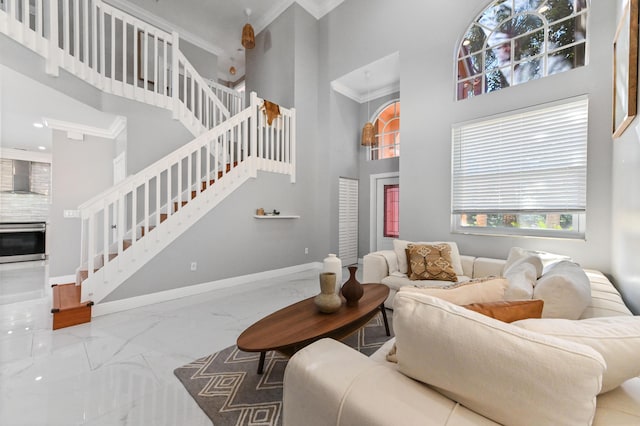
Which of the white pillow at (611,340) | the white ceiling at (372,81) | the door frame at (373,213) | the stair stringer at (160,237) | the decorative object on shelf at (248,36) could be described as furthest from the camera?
the door frame at (373,213)

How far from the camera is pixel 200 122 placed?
14.5 feet

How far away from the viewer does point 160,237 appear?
3.34 m

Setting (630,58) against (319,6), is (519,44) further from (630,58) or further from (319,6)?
(319,6)

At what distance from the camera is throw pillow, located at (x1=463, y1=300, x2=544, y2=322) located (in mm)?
981

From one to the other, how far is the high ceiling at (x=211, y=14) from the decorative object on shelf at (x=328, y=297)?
5.53 m

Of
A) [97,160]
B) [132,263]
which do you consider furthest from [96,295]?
[97,160]

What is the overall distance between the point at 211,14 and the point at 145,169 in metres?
4.19

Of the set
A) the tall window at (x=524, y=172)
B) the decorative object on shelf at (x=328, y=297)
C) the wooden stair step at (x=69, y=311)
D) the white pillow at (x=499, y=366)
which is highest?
the tall window at (x=524, y=172)

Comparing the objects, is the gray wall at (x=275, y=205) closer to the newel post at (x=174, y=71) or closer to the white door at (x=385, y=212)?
the white door at (x=385, y=212)

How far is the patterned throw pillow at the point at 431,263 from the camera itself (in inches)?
112

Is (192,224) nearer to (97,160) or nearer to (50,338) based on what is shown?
(50,338)

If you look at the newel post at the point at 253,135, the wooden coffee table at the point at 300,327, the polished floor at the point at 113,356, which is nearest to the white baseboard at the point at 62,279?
the polished floor at the point at 113,356

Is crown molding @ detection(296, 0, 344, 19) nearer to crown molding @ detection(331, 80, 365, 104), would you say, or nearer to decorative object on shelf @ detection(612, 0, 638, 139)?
crown molding @ detection(331, 80, 365, 104)

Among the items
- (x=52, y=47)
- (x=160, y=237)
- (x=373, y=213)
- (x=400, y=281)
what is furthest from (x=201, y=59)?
(x=400, y=281)
